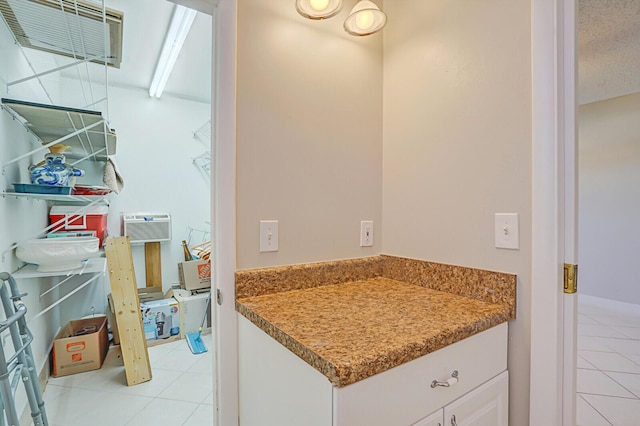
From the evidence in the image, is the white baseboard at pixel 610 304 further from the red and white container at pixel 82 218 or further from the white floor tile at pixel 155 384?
the red and white container at pixel 82 218

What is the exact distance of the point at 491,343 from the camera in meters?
0.91

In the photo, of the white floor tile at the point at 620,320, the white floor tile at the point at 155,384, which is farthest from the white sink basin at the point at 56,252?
the white floor tile at the point at 620,320

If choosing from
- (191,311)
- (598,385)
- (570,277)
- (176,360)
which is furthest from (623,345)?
(191,311)

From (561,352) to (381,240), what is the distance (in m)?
0.73

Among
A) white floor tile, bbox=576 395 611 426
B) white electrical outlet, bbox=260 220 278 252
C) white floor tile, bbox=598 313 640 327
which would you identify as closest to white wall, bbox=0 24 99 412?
white electrical outlet, bbox=260 220 278 252

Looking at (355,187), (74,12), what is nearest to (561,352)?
(355,187)

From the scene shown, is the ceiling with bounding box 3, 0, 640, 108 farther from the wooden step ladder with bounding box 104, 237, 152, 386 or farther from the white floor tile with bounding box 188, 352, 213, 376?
the white floor tile with bounding box 188, 352, 213, 376

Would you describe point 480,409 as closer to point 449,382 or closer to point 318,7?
point 449,382

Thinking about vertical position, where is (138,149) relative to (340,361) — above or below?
above

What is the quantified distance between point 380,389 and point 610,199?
14.6 feet

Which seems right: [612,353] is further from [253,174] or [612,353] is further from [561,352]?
[253,174]

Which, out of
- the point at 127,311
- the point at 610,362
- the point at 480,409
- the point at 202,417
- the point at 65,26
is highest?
the point at 65,26

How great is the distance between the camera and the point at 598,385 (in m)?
1.99

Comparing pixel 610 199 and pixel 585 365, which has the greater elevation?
pixel 610 199
